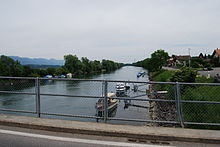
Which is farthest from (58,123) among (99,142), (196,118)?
(196,118)

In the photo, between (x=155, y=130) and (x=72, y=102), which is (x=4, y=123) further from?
(x=155, y=130)

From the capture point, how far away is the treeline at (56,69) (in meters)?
74.1

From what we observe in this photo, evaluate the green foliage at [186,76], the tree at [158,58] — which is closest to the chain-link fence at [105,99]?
the green foliage at [186,76]

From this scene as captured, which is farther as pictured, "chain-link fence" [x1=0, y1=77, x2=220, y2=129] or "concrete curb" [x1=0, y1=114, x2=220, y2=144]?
"chain-link fence" [x1=0, y1=77, x2=220, y2=129]

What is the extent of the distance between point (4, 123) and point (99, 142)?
117 inches

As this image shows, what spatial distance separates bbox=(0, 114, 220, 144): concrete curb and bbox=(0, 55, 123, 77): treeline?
75090 millimetres

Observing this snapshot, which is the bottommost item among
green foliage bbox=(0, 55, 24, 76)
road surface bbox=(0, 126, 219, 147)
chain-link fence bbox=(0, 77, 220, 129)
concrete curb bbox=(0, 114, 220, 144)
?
road surface bbox=(0, 126, 219, 147)

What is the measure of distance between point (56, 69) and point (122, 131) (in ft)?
337

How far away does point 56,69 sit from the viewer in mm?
102312

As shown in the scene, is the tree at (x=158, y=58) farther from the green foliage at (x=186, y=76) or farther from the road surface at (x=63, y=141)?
the road surface at (x=63, y=141)

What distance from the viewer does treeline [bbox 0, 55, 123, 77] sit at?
74062mm

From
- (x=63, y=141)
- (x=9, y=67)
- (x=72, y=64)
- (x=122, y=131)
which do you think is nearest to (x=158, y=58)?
(x=72, y=64)

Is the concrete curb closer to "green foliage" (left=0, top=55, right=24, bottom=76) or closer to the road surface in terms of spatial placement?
the road surface

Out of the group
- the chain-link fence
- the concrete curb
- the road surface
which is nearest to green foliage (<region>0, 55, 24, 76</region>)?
the chain-link fence
